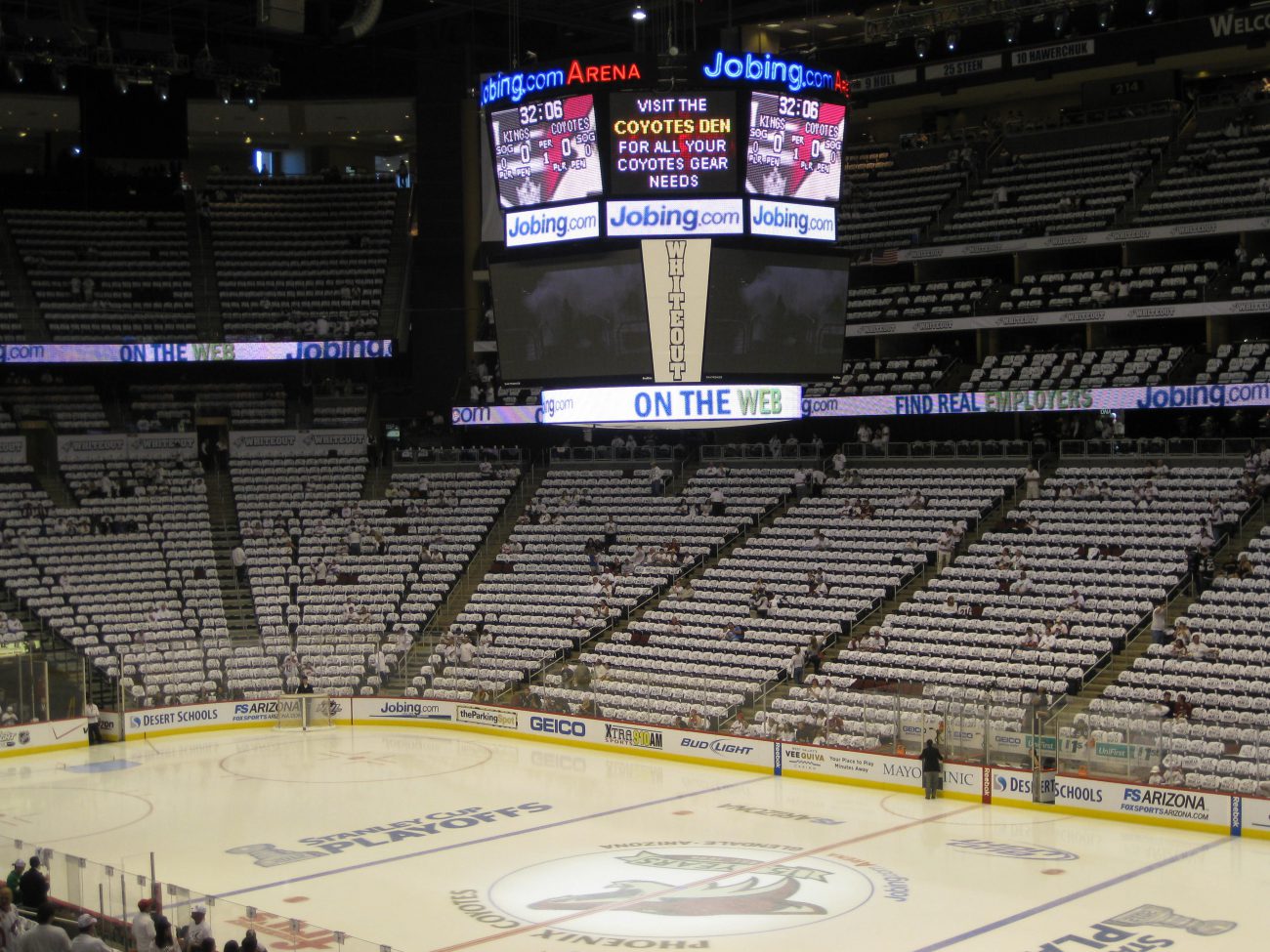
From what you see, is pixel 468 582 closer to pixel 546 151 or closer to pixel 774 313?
pixel 774 313

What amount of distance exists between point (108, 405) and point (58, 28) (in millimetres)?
16983

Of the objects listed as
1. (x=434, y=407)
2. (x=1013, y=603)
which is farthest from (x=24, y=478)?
(x=1013, y=603)

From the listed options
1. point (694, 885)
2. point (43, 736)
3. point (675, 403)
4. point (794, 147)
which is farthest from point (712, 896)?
point (43, 736)

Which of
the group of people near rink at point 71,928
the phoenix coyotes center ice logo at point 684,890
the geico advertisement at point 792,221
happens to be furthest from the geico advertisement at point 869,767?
the group of people near rink at point 71,928

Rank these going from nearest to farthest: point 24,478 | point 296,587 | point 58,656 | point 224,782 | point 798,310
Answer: point 798,310 → point 224,782 → point 58,656 → point 296,587 → point 24,478

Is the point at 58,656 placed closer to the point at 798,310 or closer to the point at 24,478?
the point at 24,478

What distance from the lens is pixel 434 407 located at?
151 feet

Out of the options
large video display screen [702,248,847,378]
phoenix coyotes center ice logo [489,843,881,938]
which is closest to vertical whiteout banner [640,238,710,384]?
large video display screen [702,248,847,378]

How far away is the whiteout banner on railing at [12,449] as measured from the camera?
40531 mm

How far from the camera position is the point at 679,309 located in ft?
68.8

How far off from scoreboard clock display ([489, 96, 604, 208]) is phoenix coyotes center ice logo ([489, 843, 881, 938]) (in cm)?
924

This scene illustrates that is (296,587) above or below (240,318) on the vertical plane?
below

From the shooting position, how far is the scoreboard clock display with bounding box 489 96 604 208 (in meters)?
20.9

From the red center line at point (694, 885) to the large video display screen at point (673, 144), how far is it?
919 cm
